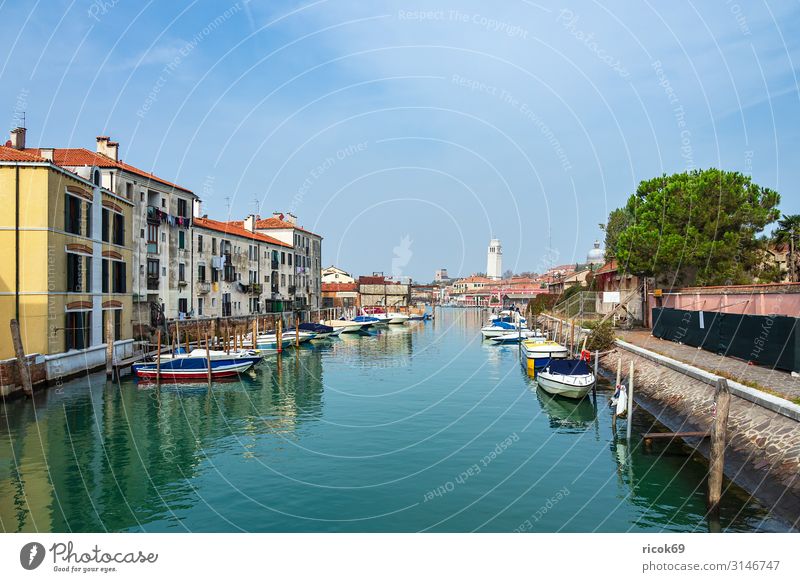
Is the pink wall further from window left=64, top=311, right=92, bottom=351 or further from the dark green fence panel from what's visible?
window left=64, top=311, right=92, bottom=351

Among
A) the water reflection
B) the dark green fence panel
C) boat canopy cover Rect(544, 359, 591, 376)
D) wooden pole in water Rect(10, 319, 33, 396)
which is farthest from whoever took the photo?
boat canopy cover Rect(544, 359, 591, 376)

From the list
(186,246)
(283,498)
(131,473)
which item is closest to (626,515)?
(283,498)

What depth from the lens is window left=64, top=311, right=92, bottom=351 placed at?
35.8 meters

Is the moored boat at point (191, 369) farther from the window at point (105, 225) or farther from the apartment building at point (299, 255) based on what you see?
the apartment building at point (299, 255)

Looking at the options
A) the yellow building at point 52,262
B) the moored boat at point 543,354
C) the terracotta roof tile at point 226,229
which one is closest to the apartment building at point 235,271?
the terracotta roof tile at point 226,229

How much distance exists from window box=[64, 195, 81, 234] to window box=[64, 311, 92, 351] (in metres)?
5.00

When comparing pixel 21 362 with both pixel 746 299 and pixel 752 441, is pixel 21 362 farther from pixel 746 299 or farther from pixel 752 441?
pixel 746 299

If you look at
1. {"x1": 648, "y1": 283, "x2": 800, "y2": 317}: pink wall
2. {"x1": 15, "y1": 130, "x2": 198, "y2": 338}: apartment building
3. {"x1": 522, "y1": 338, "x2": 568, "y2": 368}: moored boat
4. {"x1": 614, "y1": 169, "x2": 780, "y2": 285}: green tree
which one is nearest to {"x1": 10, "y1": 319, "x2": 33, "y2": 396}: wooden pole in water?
{"x1": 15, "y1": 130, "x2": 198, "y2": 338}: apartment building

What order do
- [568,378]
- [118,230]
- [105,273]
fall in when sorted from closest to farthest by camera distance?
[568,378]
[105,273]
[118,230]

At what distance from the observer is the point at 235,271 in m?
71.1

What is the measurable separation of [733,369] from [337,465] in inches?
731

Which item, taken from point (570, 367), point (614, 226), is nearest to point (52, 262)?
point (570, 367)
